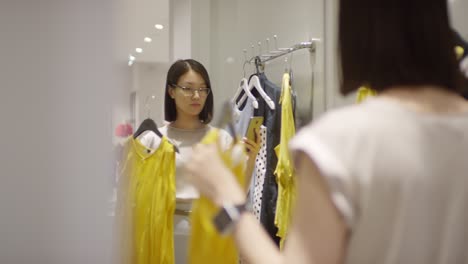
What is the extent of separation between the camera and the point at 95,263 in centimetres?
70

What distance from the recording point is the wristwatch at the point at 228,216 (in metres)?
0.47

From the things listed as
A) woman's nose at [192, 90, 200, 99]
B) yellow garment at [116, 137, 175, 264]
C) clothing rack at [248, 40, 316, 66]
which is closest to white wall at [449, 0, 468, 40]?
clothing rack at [248, 40, 316, 66]

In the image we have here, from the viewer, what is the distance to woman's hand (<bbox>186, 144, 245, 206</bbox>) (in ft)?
1.58

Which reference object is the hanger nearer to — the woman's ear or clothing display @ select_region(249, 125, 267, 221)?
the woman's ear

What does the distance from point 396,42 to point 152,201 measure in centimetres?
72

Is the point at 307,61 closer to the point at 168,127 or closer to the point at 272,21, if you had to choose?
the point at 272,21

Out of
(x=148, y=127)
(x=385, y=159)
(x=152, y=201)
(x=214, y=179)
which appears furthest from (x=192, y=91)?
(x=385, y=159)

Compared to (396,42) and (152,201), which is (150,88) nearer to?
(152,201)

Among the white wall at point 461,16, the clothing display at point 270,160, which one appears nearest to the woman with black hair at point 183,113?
the clothing display at point 270,160

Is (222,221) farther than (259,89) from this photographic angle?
No

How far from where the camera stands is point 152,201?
39.8 inches

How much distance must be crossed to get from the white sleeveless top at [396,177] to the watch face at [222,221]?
4.6 inches

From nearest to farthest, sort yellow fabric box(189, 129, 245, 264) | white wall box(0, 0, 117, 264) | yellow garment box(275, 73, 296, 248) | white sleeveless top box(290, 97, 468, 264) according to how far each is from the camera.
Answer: white sleeveless top box(290, 97, 468, 264), yellow fabric box(189, 129, 245, 264), white wall box(0, 0, 117, 264), yellow garment box(275, 73, 296, 248)

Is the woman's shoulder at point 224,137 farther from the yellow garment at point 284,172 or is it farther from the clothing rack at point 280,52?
the clothing rack at point 280,52
